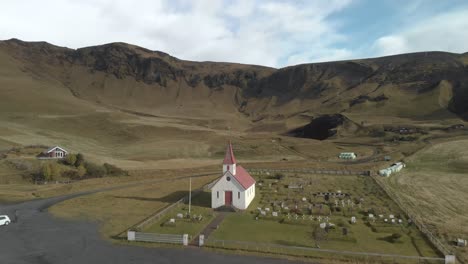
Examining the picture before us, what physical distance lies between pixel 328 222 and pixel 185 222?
1483cm

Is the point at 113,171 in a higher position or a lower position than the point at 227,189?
lower

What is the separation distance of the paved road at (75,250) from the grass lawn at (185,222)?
14.9 feet

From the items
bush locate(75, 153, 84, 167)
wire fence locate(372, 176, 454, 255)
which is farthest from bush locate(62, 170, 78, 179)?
wire fence locate(372, 176, 454, 255)

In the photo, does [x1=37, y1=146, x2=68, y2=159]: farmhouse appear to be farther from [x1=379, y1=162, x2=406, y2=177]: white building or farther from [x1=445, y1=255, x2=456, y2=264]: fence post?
[x1=445, y1=255, x2=456, y2=264]: fence post

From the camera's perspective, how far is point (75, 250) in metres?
31.1

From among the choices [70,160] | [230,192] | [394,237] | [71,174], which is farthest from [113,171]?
[394,237]

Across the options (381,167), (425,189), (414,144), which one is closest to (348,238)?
(425,189)

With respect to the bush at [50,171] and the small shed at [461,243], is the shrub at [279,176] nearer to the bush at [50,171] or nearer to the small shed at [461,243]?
the small shed at [461,243]

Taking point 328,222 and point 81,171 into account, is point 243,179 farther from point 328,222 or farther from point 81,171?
point 81,171

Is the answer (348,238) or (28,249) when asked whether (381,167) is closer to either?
(348,238)

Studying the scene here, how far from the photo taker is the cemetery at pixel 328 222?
3256cm

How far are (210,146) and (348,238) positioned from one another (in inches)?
3592

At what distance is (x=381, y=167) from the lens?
259ft

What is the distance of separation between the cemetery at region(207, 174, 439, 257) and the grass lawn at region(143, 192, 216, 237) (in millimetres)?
2107
